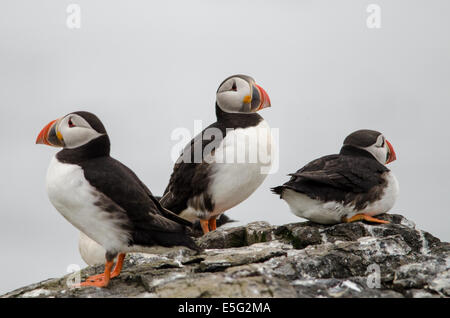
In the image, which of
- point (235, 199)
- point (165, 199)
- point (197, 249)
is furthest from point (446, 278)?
point (165, 199)

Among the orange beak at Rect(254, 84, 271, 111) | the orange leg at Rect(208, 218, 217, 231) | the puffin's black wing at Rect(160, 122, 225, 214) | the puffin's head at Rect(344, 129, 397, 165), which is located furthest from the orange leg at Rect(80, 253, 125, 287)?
the puffin's head at Rect(344, 129, 397, 165)

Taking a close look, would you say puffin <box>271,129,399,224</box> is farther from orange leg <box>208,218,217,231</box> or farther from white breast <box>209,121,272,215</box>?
orange leg <box>208,218,217,231</box>

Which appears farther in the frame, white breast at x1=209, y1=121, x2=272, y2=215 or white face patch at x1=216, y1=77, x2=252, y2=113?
white face patch at x1=216, y1=77, x2=252, y2=113

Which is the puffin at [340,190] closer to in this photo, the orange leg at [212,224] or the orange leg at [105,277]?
the orange leg at [212,224]

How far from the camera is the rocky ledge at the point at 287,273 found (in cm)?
547

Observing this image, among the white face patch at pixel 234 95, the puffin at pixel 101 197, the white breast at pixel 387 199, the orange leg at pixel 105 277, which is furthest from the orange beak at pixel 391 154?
the orange leg at pixel 105 277

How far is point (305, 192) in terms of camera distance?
8.19 m

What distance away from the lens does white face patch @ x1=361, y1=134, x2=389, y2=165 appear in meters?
9.18

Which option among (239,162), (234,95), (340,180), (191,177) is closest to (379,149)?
(340,180)

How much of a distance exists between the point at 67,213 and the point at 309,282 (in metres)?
2.31

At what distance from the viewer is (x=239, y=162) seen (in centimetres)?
878

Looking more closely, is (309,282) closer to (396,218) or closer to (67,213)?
(67,213)

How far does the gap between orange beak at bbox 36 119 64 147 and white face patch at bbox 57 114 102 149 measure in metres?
0.13

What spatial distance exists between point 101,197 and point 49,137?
886 millimetres
